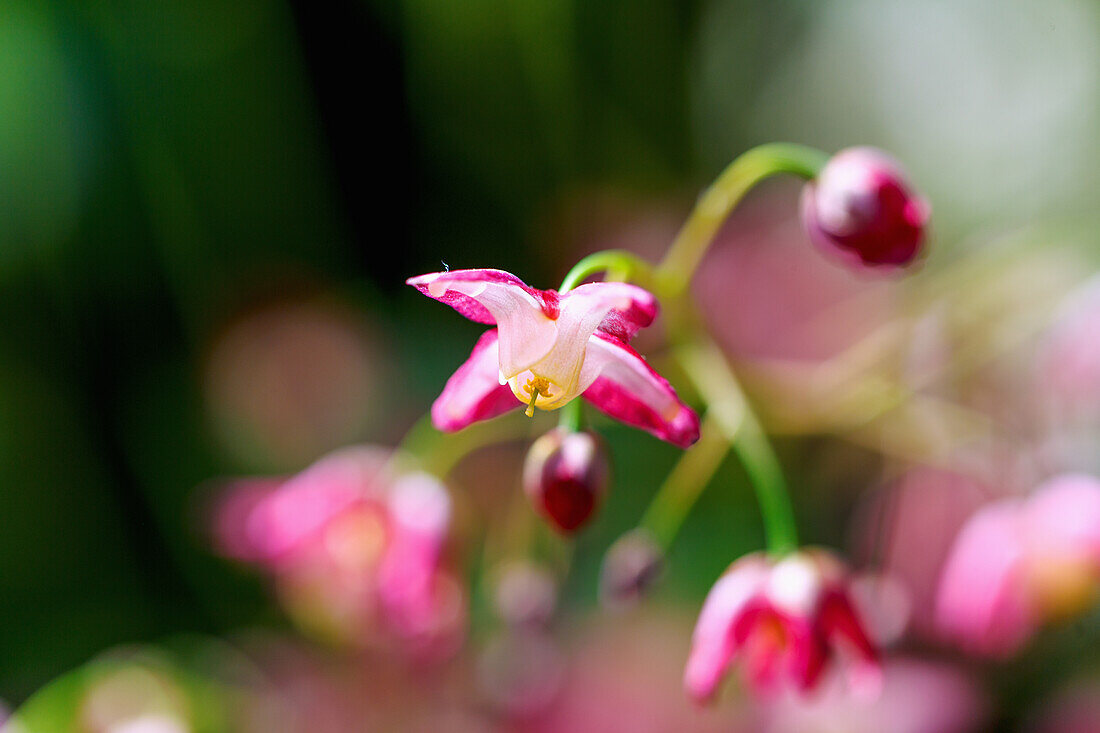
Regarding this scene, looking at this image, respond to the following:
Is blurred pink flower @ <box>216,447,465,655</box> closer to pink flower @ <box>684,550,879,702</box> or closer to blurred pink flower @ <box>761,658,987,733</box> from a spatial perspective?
pink flower @ <box>684,550,879,702</box>

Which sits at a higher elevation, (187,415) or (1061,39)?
(1061,39)

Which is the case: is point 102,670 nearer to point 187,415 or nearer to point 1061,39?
point 187,415

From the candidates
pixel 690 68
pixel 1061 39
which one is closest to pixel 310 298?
pixel 690 68

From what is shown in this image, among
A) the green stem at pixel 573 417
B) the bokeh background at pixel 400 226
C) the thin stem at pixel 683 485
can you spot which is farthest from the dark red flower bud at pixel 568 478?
the bokeh background at pixel 400 226

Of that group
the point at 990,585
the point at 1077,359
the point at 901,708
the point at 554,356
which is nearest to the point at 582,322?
the point at 554,356

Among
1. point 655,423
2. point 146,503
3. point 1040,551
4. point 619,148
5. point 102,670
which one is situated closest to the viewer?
point 655,423

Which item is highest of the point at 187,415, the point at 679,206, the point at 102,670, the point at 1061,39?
the point at 1061,39

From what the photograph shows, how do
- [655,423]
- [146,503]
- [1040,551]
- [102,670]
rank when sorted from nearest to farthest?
[655,423] < [1040,551] < [102,670] < [146,503]

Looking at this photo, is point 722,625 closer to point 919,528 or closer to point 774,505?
point 774,505

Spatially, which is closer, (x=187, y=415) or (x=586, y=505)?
(x=586, y=505)
